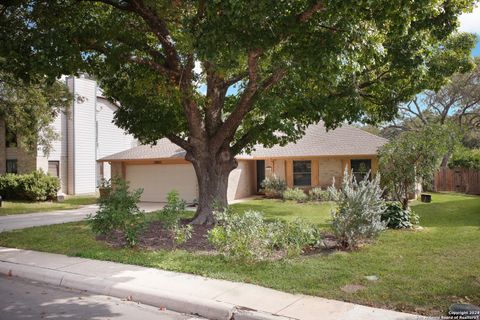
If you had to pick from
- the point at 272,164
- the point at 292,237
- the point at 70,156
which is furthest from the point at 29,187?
the point at 292,237

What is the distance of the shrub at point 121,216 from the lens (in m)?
9.70

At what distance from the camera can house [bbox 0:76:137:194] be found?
27719mm

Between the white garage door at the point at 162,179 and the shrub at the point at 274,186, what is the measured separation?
4.02 m

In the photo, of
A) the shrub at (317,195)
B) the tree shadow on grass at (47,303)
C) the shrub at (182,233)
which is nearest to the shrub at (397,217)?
the shrub at (182,233)

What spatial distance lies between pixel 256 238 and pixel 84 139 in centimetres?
2417

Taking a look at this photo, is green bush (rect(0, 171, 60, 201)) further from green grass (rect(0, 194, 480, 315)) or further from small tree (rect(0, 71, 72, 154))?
green grass (rect(0, 194, 480, 315))

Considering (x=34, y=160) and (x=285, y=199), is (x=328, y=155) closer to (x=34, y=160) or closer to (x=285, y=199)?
(x=285, y=199)

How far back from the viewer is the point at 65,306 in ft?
20.5

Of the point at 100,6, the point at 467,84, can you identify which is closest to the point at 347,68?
the point at 100,6

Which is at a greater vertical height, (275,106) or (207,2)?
(207,2)

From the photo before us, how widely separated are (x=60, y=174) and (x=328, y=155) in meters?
17.3

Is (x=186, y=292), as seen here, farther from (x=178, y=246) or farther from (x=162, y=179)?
(x=162, y=179)

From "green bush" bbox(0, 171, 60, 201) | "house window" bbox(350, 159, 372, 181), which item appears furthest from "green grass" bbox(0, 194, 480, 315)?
"green bush" bbox(0, 171, 60, 201)

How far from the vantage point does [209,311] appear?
596cm
